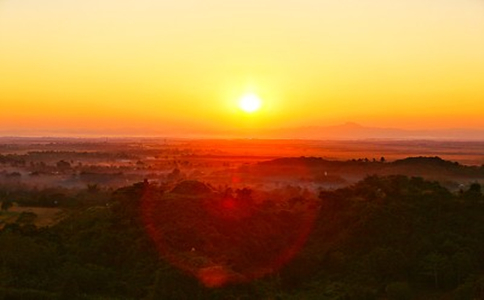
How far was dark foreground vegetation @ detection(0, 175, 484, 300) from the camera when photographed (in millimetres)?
16266

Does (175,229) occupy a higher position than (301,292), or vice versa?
(175,229)

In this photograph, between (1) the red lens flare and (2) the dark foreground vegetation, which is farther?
(1) the red lens flare

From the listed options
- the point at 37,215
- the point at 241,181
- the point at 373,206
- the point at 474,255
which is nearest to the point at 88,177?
the point at 241,181

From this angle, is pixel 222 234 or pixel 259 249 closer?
pixel 259 249

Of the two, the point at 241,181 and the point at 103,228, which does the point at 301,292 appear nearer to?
the point at 103,228

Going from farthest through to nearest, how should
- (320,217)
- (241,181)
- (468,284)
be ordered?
(241,181) < (320,217) < (468,284)

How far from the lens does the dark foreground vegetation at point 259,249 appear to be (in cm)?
1627

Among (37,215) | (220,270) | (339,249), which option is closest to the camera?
(220,270)

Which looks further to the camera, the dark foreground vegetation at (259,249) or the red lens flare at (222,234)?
the red lens flare at (222,234)

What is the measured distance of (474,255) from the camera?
1745 cm

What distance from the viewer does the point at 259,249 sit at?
20.1m

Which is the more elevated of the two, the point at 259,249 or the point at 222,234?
the point at 222,234

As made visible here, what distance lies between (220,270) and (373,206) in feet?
24.7

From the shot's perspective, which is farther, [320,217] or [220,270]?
[320,217]
